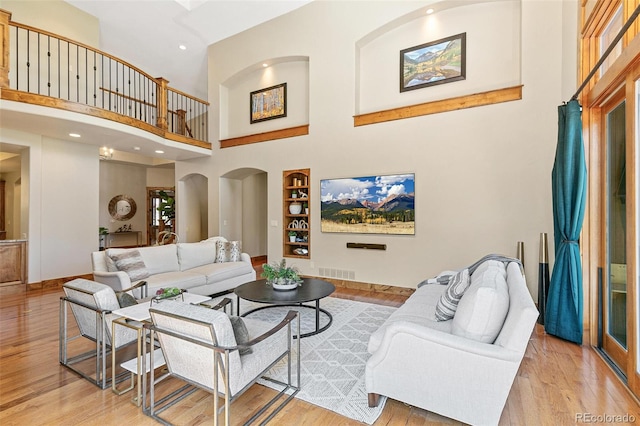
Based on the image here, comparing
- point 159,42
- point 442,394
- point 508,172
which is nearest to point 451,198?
point 508,172

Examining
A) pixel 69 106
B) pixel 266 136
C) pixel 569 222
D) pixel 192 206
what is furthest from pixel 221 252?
pixel 569 222

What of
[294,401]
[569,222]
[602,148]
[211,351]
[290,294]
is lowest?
[294,401]

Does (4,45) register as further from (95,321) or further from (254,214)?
(254,214)

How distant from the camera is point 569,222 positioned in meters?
3.05

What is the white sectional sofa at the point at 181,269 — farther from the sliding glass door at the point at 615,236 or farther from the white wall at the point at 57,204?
the sliding glass door at the point at 615,236

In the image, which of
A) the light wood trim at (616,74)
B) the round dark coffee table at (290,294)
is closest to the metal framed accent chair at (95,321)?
the round dark coffee table at (290,294)

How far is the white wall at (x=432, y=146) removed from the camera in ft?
13.4

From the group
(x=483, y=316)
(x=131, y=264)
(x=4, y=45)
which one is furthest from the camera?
(x=4, y=45)

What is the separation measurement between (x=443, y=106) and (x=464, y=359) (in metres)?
4.07

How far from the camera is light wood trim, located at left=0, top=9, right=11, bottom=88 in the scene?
4.13 metres

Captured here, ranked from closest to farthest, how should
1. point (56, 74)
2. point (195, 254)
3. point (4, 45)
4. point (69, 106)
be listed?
1. point (4, 45)
2. point (69, 106)
3. point (195, 254)
4. point (56, 74)

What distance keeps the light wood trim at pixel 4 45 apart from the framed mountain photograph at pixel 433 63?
5.85 m

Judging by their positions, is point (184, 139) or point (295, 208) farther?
point (184, 139)

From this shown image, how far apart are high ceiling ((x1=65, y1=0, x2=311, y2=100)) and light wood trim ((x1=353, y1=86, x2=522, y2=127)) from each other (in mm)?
2827
